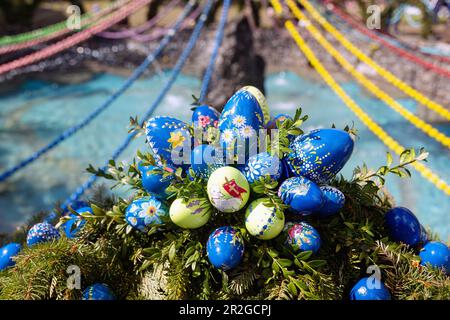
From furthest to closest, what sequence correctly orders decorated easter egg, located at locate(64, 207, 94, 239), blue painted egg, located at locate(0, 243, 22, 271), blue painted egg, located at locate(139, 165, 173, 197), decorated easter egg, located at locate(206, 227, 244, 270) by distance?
blue painted egg, located at locate(0, 243, 22, 271) → decorated easter egg, located at locate(64, 207, 94, 239) → blue painted egg, located at locate(139, 165, 173, 197) → decorated easter egg, located at locate(206, 227, 244, 270)

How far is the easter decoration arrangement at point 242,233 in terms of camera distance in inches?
57.0

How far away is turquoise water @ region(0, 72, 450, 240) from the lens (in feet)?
15.1

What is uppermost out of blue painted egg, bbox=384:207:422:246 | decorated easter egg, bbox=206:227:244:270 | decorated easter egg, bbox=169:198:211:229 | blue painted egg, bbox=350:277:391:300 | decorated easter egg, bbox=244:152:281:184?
decorated easter egg, bbox=244:152:281:184

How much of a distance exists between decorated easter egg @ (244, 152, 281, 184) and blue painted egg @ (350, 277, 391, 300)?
45 centimetres

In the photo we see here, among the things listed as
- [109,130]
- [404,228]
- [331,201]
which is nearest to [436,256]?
[404,228]

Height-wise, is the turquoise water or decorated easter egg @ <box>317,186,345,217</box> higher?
decorated easter egg @ <box>317,186,345,217</box>

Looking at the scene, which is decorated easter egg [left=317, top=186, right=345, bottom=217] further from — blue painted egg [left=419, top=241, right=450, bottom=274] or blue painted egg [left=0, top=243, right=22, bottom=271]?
blue painted egg [left=0, top=243, right=22, bottom=271]

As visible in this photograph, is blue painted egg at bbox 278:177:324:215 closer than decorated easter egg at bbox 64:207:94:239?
Yes

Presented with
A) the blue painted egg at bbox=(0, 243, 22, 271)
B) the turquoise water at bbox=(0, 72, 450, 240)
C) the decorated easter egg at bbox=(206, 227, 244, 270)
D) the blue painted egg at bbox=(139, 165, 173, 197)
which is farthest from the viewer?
the turquoise water at bbox=(0, 72, 450, 240)

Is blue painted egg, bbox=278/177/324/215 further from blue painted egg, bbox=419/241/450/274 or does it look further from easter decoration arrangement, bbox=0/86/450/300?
blue painted egg, bbox=419/241/450/274

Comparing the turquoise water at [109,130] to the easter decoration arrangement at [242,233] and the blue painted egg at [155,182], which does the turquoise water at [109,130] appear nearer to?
the easter decoration arrangement at [242,233]

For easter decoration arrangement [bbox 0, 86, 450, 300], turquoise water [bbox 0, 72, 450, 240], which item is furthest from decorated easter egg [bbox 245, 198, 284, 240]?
turquoise water [bbox 0, 72, 450, 240]

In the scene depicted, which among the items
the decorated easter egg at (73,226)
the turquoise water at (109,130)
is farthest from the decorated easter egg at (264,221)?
the turquoise water at (109,130)

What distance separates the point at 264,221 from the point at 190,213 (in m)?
0.24
